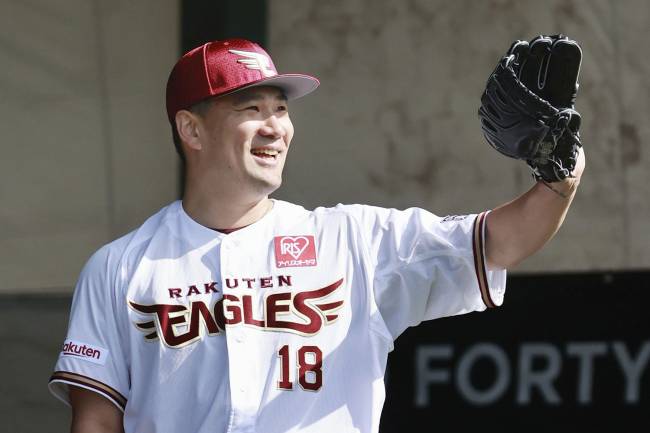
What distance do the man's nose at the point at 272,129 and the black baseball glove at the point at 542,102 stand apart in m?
0.60

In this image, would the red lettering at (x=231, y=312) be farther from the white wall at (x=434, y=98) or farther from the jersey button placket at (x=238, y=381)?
the white wall at (x=434, y=98)

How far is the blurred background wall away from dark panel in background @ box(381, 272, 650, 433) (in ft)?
0.39

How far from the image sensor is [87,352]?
321cm

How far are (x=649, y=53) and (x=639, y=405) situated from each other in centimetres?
139

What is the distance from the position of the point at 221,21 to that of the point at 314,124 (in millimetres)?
541

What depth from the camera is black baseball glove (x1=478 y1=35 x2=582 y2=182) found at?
2.83m

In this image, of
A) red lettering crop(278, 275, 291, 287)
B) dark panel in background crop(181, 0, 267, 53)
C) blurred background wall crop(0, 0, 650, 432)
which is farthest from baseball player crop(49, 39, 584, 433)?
blurred background wall crop(0, 0, 650, 432)

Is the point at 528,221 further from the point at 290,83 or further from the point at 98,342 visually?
the point at 98,342

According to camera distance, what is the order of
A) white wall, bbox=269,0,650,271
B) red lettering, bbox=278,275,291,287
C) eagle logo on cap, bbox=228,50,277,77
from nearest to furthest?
red lettering, bbox=278,275,291,287, eagle logo on cap, bbox=228,50,277,77, white wall, bbox=269,0,650,271

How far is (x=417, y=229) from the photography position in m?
3.16

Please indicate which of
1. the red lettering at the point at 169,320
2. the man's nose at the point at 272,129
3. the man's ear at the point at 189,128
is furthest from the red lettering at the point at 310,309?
the man's ear at the point at 189,128

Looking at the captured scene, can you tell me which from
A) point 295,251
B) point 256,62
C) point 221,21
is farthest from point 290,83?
point 221,21

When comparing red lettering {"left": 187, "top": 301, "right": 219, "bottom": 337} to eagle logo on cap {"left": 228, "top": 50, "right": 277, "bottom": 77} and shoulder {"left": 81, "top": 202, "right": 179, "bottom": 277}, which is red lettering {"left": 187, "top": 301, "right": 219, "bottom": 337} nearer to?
shoulder {"left": 81, "top": 202, "right": 179, "bottom": 277}

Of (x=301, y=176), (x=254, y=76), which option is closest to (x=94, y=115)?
(x=301, y=176)
